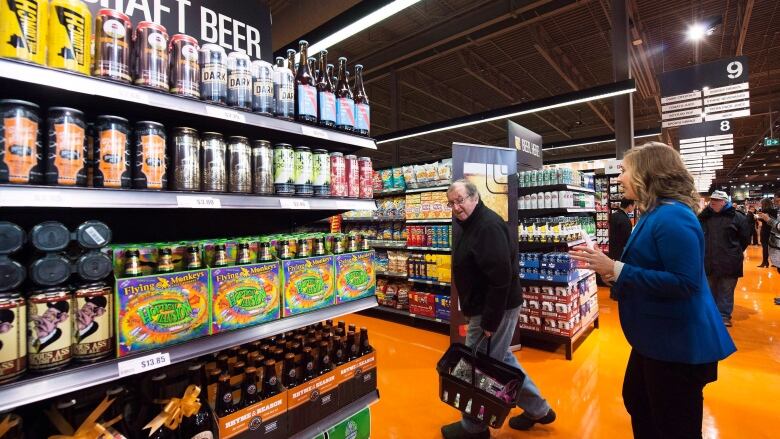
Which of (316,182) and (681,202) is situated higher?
(316,182)

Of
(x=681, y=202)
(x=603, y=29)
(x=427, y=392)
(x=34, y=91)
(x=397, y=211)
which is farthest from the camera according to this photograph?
(x=603, y=29)

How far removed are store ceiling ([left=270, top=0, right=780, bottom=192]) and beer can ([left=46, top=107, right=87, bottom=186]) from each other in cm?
387

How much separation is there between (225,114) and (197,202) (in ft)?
1.18

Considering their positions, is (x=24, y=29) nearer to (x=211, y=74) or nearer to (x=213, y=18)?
(x=211, y=74)

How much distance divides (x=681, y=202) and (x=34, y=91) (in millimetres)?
2551

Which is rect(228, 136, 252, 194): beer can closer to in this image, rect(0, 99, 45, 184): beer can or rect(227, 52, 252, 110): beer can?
rect(227, 52, 252, 110): beer can

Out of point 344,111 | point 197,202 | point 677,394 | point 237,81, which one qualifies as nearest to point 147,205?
point 197,202

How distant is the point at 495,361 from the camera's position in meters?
2.33

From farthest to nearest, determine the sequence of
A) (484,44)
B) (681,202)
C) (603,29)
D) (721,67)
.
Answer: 1. (484,44)
2. (603,29)
3. (721,67)
4. (681,202)

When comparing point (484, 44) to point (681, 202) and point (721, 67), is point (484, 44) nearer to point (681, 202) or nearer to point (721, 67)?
point (721, 67)

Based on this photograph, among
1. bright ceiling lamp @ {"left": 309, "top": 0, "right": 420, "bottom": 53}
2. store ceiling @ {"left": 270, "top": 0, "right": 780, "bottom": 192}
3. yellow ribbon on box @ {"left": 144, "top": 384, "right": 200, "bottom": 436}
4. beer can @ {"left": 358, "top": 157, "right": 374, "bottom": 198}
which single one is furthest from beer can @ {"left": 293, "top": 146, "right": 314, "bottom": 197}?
store ceiling @ {"left": 270, "top": 0, "right": 780, "bottom": 192}

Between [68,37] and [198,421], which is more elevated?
[68,37]

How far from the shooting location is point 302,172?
68.6 inches

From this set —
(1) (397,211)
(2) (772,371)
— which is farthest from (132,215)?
(2) (772,371)
